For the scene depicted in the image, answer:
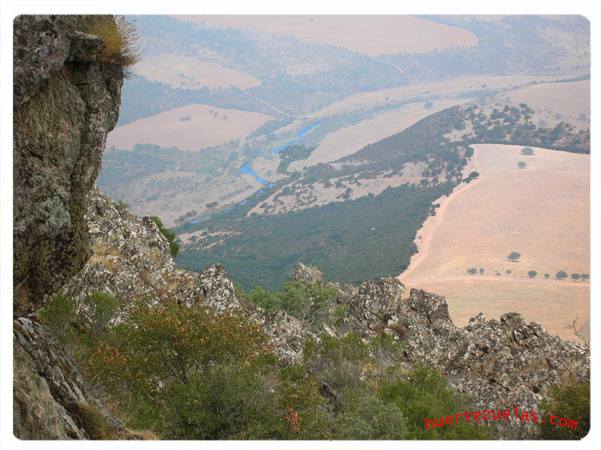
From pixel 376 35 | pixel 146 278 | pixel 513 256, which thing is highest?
pixel 376 35

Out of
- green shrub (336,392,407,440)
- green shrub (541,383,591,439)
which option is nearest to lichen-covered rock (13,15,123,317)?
green shrub (336,392,407,440)

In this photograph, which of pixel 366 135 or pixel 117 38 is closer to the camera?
pixel 117 38

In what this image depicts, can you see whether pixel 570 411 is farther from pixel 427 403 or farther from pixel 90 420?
pixel 90 420

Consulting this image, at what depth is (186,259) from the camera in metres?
96.8

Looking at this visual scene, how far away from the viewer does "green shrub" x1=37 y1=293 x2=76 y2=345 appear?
65.1 feet

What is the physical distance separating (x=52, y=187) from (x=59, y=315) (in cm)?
1147

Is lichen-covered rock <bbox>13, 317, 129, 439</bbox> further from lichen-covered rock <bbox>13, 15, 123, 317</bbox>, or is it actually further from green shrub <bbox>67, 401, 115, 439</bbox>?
lichen-covered rock <bbox>13, 15, 123, 317</bbox>

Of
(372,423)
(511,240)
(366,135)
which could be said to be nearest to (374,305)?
(372,423)

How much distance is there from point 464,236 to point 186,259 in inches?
2044

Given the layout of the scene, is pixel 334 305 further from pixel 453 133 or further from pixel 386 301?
pixel 453 133

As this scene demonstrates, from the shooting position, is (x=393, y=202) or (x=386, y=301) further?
(x=393, y=202)

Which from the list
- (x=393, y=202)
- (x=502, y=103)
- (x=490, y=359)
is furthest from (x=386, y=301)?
(x=502, y=103)

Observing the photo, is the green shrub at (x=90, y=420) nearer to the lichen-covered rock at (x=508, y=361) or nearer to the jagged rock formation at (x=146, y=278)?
the jagged rock formation at (x=146, y=278)

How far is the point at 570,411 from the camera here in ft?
54.4
